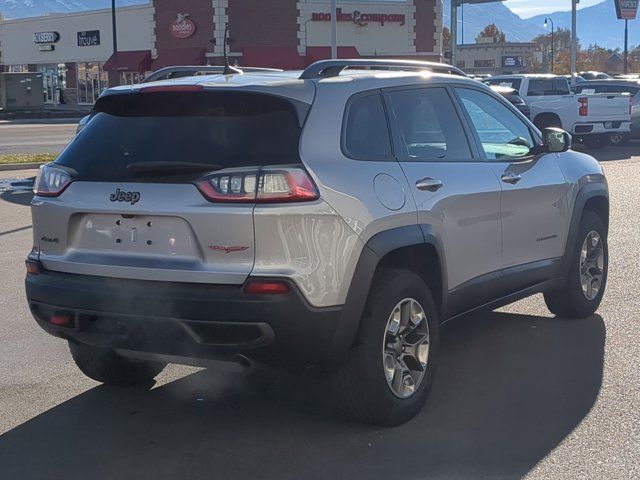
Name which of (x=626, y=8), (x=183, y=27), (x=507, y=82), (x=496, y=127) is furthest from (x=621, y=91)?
(x=626, y=8)

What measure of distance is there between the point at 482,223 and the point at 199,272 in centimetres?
201

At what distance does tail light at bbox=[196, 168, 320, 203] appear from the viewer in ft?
13.9

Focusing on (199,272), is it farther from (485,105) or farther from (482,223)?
(485,105)

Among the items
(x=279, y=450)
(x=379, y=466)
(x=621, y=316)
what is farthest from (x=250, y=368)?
(x=621, y=316)

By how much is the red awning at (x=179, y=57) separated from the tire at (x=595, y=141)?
23.9 m

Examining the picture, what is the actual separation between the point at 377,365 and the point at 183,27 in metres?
43.8

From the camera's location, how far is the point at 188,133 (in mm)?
4527

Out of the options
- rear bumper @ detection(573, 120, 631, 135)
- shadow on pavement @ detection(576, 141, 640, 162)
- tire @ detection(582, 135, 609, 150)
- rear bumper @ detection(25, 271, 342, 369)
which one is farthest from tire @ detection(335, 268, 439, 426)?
tire @ detection(582, 135, 609, 150)

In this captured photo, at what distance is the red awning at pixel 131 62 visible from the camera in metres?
49.1

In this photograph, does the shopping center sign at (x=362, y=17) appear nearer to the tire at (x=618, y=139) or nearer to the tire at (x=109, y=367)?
the tire at (x=618, y=139)

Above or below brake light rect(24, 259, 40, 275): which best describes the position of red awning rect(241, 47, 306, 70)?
above

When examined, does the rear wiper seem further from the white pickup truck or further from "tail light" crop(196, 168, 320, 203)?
the white pickup truck

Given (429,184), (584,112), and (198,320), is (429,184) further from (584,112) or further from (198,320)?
(584,112)

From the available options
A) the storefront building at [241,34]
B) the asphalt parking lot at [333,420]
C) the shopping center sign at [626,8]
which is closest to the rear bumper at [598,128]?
the asphalt parking lot at [333,420]
